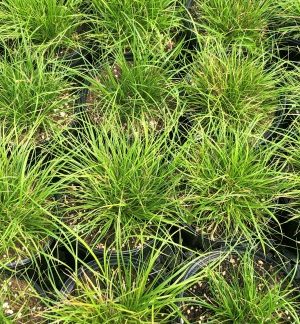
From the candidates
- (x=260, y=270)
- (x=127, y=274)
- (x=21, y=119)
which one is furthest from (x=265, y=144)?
(x=21, y=119)

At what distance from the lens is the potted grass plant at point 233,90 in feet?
5.32

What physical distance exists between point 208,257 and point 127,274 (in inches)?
10.7

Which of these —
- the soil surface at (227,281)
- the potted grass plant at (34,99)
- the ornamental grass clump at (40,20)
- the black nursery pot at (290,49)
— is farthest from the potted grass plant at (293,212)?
the ornamental grass clump at (40,20)

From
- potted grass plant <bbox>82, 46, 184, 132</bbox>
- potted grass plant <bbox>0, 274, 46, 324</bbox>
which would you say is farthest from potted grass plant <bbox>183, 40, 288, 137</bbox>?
potted grass plant <bbox>0, 274, 46, 324</bbox>

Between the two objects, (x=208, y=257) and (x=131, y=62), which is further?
(x=131, y=62)

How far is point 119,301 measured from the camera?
122cm

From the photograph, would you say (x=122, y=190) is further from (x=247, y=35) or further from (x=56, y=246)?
(x=247, y=35)

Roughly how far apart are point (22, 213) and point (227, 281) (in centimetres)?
64

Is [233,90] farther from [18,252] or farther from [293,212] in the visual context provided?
[18,252]

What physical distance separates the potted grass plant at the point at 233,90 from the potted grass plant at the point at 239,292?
47cm

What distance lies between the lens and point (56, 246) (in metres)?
1.39

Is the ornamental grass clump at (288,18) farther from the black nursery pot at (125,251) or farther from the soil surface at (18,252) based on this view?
the soil surface at (18,252)

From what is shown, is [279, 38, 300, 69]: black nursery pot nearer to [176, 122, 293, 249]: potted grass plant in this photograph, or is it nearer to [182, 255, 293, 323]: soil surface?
[176, 122, 293, 249]: potted grass plant

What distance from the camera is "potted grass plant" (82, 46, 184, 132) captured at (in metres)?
1.61
